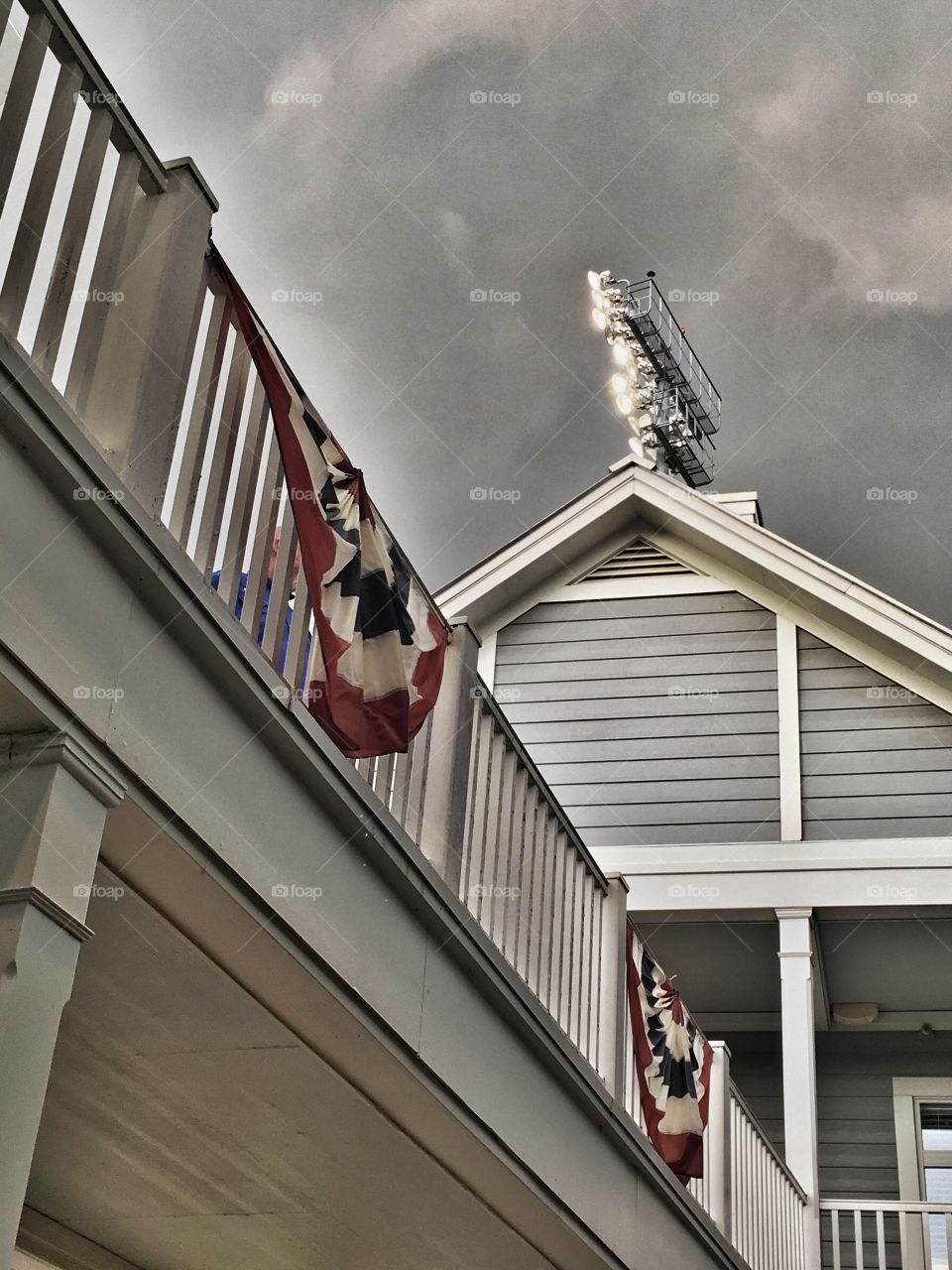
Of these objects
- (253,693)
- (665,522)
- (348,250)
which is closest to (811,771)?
(665,522)

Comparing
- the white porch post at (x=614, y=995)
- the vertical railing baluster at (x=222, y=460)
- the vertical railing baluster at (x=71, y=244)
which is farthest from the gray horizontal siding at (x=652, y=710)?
the vertical railing baluster at (x=71, y=244)

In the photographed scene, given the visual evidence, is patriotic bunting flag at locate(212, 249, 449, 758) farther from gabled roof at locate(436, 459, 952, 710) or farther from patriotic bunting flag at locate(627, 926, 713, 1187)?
gabled roof at locate(436, 459, 952, 710)

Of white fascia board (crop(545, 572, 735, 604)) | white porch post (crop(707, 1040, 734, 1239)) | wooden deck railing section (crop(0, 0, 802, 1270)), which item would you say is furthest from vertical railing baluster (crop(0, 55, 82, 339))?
white fascia board (crop(545, 572, 735, 604))

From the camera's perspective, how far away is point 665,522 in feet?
42.5

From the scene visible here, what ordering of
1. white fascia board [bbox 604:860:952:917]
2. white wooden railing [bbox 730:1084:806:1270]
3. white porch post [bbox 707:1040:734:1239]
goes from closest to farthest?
white porch post [bbox 707:1040:734:1239], white wooden railing [bbox 730:1084:806:1270], white fascia board [bbox 604:860:952:917]

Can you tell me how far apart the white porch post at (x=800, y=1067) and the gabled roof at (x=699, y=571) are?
2.24 m

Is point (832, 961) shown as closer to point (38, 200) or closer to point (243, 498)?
point (243, 498)

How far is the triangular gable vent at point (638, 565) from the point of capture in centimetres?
1286

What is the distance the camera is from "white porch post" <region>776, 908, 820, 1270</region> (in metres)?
10.1

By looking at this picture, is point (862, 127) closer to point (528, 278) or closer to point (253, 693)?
point (528, 278)

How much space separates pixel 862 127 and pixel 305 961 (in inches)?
866

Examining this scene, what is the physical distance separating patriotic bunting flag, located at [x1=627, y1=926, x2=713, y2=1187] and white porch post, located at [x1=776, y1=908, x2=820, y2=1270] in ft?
10.1

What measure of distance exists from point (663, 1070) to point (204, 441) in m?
4.43

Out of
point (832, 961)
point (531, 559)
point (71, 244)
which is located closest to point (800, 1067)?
point (832, 961)
